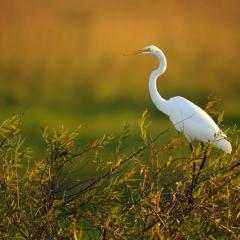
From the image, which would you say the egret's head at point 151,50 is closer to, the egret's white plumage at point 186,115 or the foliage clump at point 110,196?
the egret's white plumage at point 186,115

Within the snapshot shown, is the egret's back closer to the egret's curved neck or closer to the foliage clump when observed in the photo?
the egret's curved neck

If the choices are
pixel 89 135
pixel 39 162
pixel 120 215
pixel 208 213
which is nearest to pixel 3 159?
pixel 39 162

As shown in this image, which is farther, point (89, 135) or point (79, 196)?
point (89, 135)

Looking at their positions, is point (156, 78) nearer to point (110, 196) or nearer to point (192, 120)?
point (192, 120)

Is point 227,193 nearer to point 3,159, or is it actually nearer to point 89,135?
point 3,159

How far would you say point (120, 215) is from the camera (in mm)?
1996

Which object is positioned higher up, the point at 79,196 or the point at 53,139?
the point at 53,139

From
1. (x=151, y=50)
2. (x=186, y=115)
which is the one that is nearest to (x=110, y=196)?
(x=186, y=115)

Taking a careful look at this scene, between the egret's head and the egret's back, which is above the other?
the egret's head

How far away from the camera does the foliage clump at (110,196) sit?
1955 millimetres

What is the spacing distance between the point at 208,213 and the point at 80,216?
29 cm

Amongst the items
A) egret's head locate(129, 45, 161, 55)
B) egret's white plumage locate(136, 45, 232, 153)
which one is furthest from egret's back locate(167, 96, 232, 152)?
egret's head locate(129, 45, 161, 55)

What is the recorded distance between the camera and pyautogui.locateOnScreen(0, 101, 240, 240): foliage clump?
1955 millimetres

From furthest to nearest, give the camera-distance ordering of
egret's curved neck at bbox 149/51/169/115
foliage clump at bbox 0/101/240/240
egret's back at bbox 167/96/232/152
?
1. egret's curved neck at bbox 149/51/169/115
2. egret's back at bbox 167/96/232/152
3. foliage clump at bbox 0/101/240/240
